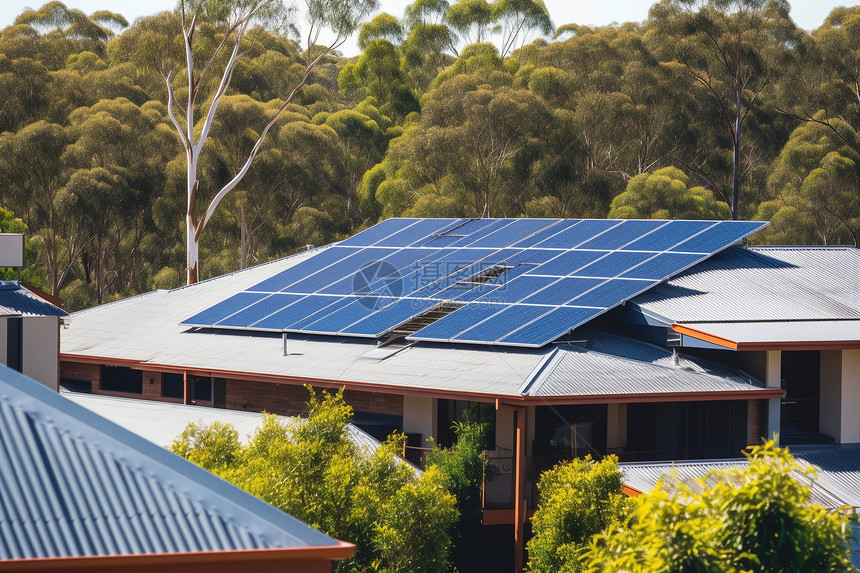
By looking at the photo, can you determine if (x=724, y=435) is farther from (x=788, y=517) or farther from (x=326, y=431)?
(x=788, y=517)

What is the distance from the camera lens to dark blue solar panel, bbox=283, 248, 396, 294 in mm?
29500

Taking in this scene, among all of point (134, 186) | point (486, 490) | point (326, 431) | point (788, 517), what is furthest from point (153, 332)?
point (134, 186)

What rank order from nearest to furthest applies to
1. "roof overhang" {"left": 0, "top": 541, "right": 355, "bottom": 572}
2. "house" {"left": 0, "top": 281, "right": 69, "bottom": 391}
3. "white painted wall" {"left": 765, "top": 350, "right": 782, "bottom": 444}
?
"roof overhang" {"left": 0, "top": 541, "right": 355, "bottom": 572}, "house" {"left": 0, "top": 281, "right": 69, "bottom": 391}, "white painted wall" {"left": 765, "top": 350, "right": 782, "bottom": 444}

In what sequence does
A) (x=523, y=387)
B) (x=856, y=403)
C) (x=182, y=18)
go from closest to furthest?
(x=523, y=387), (x=856, y=403), (x=182, y=18)

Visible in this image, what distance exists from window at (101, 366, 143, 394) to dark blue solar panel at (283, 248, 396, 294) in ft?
16.2

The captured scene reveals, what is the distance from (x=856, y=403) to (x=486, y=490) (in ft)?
26.7

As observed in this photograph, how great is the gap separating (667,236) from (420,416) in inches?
334

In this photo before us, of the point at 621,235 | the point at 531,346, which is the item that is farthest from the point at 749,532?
the point at 621,235

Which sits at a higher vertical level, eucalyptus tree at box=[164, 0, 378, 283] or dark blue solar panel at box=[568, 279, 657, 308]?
eucalyptus tree at box=[164, 0, 378, 283]

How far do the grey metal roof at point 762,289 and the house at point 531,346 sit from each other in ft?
0.22

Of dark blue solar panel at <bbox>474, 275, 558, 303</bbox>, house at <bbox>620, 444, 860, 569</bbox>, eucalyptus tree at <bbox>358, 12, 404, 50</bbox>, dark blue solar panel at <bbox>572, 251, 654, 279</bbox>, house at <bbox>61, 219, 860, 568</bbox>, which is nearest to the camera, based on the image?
house at <bbox>620, 444, 860, 569</bbox>

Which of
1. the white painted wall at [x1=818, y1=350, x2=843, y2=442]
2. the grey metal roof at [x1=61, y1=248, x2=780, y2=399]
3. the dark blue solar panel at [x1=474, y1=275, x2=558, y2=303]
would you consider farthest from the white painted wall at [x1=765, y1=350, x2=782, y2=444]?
the dark blue solar panel at [x1=474, y1=275, x2=558, y2=303]

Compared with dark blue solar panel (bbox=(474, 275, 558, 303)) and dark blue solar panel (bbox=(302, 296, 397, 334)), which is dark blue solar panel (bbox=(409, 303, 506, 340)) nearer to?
dark blue solar panel (bbox=(474, 275, 558, 303))

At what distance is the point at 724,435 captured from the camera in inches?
885
